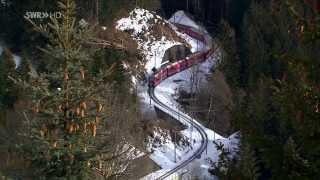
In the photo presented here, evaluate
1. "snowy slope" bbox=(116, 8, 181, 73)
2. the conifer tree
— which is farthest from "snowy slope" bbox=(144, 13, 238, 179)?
the conifer tree

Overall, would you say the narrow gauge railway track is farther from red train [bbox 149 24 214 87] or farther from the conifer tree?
the conifer tree

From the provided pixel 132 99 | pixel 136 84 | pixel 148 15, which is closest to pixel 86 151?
pixel 132 99

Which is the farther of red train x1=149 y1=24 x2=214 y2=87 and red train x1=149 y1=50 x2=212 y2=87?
red train x1=149 y1=24 x2=214 y2=87

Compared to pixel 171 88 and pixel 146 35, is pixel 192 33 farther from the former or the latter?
pixel 171 88

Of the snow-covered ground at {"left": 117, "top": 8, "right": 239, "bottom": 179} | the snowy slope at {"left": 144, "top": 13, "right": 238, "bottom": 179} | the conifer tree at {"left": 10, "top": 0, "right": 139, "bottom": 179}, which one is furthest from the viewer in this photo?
the snow-covered ground at {"left": 117, "top": 8, "right": 239, "bottom": 179}

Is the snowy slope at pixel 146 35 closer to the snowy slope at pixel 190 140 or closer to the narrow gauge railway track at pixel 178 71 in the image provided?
the narrow gauge railway track at pixel 178 71

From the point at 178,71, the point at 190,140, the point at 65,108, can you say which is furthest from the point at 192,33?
the point at 65,108
